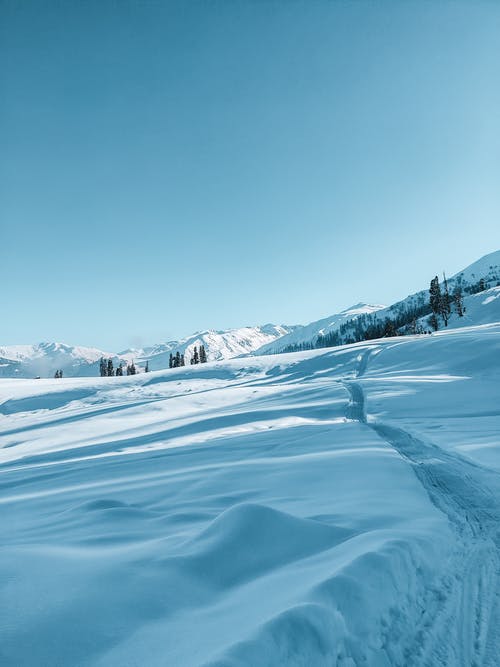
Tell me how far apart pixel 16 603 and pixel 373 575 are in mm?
2865

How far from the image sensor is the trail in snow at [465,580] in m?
2.50

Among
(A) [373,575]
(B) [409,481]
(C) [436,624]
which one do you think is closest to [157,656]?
(A) [373,575]

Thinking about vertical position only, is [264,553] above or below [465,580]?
above

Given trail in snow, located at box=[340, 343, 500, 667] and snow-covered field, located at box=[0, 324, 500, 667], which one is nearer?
snow-covered field, located at box=[0, 324, 500, 667]

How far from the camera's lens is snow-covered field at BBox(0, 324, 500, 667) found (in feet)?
7.11

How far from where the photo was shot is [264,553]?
3.37 m

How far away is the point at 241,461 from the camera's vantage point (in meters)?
7.88

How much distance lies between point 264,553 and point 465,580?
80.1 inches

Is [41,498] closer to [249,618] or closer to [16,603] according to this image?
[16,603]

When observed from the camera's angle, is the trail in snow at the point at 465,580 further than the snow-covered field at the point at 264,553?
Yes

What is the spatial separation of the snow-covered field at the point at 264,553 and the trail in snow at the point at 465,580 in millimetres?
16

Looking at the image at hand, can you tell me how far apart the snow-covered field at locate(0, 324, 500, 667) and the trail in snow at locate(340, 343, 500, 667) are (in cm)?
2

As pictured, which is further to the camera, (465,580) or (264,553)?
(264,553)

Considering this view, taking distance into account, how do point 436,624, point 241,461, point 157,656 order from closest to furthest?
point 157,656 → point 436,624 → point 241,461
